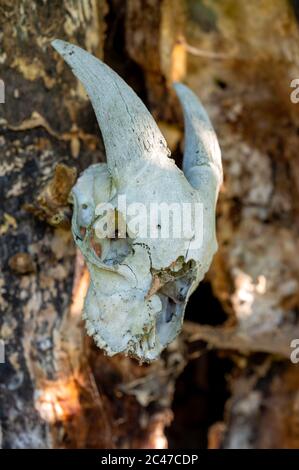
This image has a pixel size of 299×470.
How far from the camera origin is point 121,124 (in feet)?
4.12

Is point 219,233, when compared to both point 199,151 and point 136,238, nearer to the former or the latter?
point 199,151

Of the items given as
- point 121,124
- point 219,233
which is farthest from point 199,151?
point 219,233

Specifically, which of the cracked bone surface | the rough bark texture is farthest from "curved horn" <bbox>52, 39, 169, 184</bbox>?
the rough bark texture

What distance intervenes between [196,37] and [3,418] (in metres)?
1.18

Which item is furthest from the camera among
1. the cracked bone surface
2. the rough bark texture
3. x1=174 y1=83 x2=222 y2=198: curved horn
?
the rough bark texture

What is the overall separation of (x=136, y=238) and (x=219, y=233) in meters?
0.92

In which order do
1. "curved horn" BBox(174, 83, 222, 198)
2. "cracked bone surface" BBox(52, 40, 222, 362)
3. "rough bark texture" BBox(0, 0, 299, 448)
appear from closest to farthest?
"cracked bone surface" BBox(52, 40, 222, 362), "curved horn" BBox(174, 83, 222, 198), "rough bark texture" BBox(0, 0, 299, 448)

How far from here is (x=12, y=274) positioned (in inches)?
61.0

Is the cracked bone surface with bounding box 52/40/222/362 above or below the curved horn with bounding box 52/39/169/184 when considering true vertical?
below

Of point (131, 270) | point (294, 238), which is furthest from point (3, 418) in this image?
point (294, 238)

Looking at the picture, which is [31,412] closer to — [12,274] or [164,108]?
[12,274]

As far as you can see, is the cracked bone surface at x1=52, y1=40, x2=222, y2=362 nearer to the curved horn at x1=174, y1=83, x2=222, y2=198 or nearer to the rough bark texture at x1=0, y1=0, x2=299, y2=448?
the curved horn at x1=174, y1=83, x2=222, y2=198

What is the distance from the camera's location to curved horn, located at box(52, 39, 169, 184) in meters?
1.24

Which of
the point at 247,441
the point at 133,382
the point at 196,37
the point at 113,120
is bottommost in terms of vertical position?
the point at 247,441
